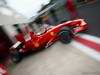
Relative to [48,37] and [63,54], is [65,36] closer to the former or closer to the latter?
[63,54]

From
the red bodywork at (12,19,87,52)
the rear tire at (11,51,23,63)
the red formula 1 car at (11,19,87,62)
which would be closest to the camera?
the red formula 1 car at (11,19,87,62)

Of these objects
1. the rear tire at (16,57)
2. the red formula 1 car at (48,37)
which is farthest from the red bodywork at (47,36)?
the rear tire at (16,57)

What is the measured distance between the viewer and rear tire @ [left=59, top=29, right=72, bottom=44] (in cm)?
582

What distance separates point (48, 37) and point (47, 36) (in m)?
0.05

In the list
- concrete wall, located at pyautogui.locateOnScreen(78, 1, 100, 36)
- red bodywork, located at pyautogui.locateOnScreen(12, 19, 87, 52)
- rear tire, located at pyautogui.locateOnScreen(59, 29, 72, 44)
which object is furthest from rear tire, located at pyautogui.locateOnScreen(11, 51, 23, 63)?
concrete wall, located at pyautogui.locateOnScreen(78, 1, 100, 36)

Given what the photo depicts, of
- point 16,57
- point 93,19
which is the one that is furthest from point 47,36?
point 93,19

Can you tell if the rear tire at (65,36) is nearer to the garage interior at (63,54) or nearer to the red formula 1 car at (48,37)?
the red formula 1 car at (48,37)

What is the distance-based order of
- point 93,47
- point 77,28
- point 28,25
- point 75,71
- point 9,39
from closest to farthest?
1. point 75,71
2. point 93,47
3. point 77,28
4. point 28,25
5. point 9,39

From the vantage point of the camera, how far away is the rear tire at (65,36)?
5824 mm

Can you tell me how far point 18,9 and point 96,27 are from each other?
17.6ft

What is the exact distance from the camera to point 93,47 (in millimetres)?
4977

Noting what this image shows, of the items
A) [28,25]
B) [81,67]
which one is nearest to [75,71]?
[81,67]

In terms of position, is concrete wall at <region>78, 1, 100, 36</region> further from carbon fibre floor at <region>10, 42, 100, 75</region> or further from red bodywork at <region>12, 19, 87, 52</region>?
carbon fibre floor at <region>10, 42, 100, 75</region>

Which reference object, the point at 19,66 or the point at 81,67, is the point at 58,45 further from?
the point at 81,67
